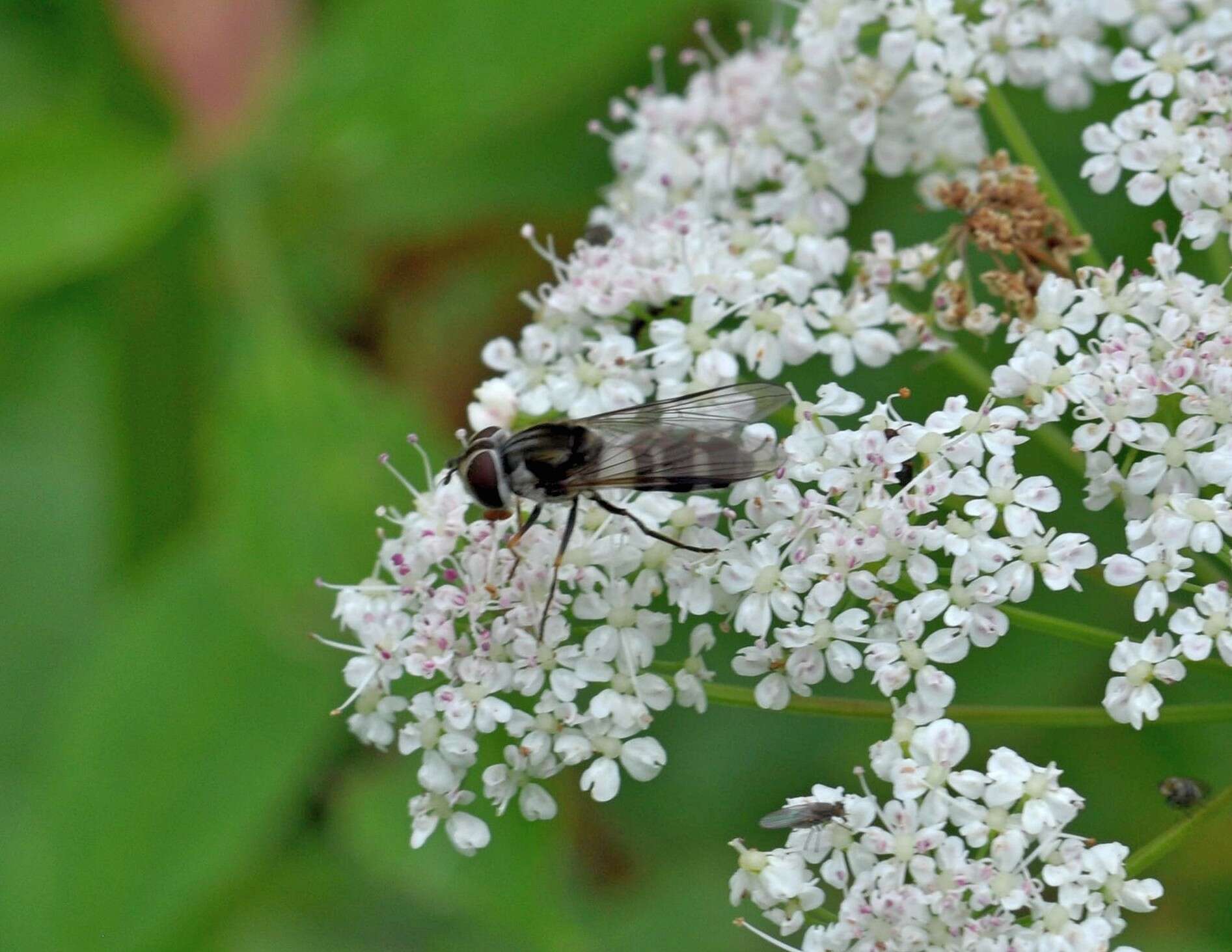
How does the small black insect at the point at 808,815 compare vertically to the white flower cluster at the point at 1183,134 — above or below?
below

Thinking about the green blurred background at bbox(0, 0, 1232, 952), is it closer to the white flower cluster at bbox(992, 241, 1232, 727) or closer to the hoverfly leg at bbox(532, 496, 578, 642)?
the white flower cluster at bbox(992, 241, 1232, 727)

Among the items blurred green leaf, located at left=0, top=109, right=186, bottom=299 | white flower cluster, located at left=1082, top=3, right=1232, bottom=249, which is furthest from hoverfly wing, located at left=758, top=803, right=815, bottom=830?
blurred green leaf, located at left=0, top=109, right=186, bottom=299

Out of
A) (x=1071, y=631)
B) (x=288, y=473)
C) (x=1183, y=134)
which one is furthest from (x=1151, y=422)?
(x=288, y=473)

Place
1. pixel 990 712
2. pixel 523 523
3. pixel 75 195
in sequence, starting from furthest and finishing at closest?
1. pixel 75 195
2. pixel 523 523
3. pixel 990 712

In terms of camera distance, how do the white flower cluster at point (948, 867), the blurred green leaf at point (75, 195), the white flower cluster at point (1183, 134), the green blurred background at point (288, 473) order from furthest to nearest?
1. the blurred green leaf at point (75, 195)
2. the green blurred background at point (288, 473)
3. the white flower cluster at point (1183, 134)
4. the white flower cluster at point (948, 867)

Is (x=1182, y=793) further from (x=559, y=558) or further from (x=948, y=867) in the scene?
(x=559, y=558)

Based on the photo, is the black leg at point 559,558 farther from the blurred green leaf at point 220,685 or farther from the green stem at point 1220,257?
the blurred green leaf at point 220,685

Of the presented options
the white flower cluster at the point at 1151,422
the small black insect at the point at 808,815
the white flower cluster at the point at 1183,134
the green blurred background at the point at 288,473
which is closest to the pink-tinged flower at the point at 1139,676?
the white flower cluster at the point at 1151,422
